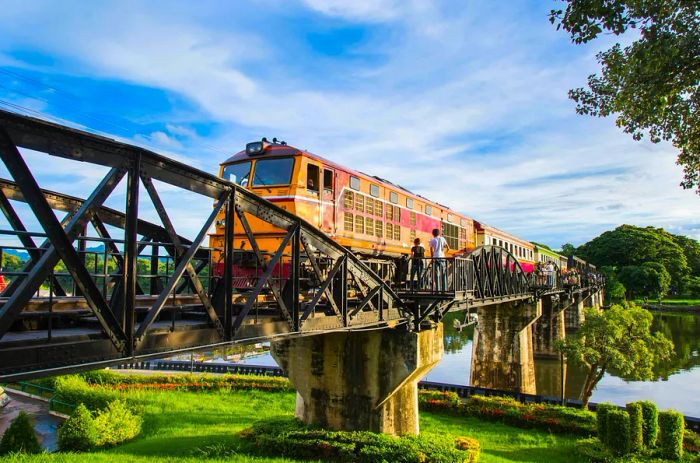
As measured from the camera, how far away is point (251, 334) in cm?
788

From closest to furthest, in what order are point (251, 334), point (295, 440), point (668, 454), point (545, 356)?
point (251, 334) → point (295, 440) → point (668, 454) → point (545, 356)

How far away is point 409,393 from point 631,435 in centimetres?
831

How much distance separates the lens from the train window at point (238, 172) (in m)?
14.3

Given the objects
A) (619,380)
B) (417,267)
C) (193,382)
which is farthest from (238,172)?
(619,380)

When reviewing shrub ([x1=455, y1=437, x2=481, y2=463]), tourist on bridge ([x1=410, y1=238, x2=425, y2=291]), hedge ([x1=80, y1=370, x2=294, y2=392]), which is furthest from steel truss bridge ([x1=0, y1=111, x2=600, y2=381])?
Answer: hedge ([x1=80, y1=370, x2=294, y2=392])

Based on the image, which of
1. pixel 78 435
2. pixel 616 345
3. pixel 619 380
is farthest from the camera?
pixel 619 380

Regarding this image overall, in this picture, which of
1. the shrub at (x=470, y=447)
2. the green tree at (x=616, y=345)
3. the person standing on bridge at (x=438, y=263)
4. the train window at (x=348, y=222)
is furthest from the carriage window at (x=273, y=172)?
the green tree at (x=616, y=345)

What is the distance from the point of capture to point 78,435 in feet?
54.7

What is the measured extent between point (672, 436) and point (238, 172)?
16.4 meters

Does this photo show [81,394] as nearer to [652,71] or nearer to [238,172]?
[238,172]

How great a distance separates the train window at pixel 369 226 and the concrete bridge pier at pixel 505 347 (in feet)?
55.9

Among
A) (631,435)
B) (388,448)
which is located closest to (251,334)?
(388,448)

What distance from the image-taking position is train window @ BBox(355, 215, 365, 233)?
16.0 metres

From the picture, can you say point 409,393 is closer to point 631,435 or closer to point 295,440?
point 295,440
